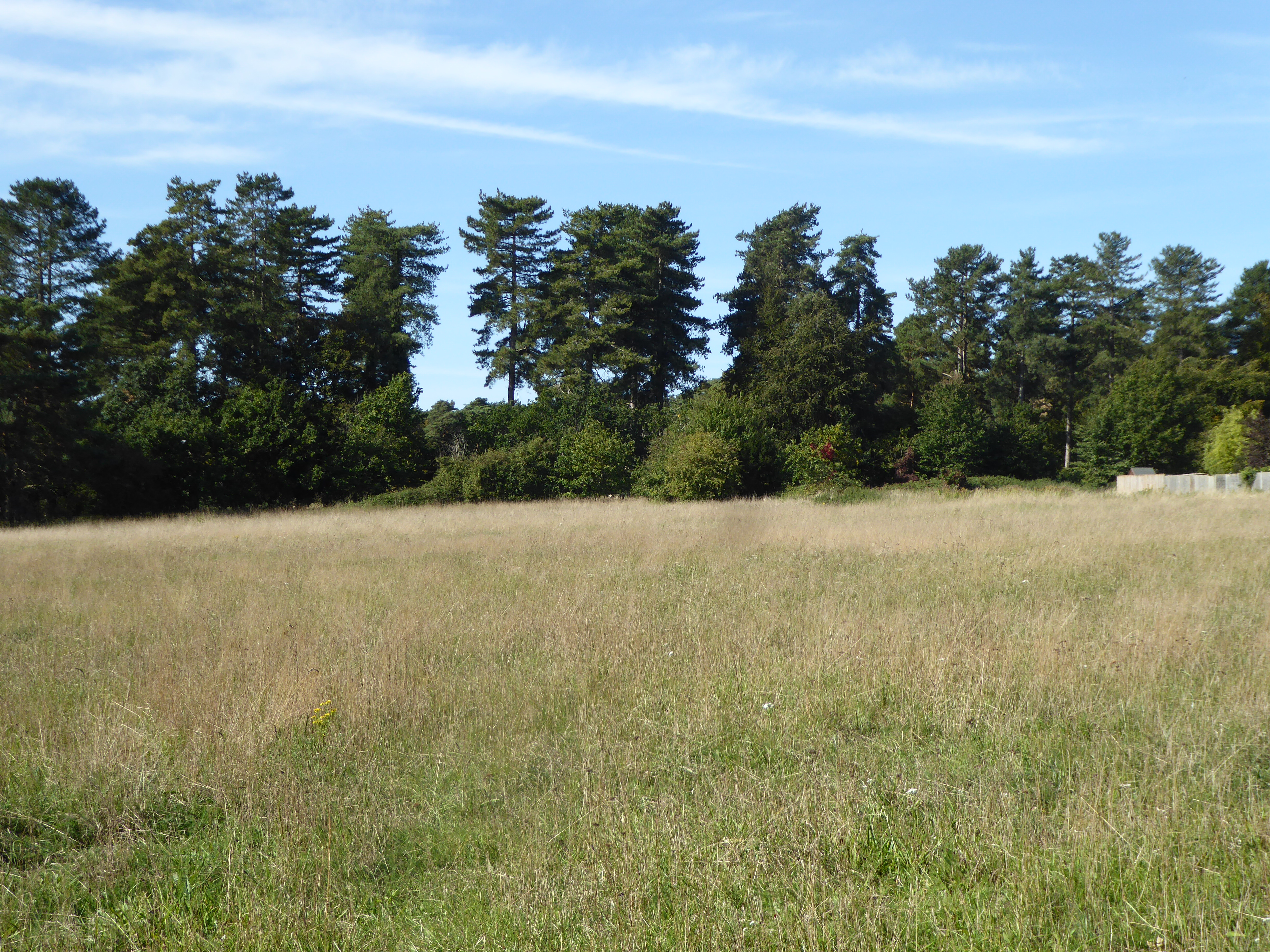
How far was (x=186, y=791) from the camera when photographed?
13.2 feet

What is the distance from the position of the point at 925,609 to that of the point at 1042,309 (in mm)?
53559

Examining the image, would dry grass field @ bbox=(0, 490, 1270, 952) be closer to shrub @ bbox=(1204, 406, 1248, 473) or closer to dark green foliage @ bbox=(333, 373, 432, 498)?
dark green foliage @ bbox=(333, 373, 432, 498)

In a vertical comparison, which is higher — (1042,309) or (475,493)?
(1042,309)

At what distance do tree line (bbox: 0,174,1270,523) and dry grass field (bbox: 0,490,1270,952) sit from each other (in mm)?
26144

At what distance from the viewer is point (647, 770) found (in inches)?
166

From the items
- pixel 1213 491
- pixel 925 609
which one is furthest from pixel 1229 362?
pixel 925 609

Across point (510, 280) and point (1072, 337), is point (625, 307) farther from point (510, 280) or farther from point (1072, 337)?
point (1072, 337)

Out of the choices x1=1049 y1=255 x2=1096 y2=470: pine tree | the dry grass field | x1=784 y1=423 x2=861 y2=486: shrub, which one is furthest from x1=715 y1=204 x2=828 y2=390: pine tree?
the dry grass field

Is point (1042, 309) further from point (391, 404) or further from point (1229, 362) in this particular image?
point (391, 404)

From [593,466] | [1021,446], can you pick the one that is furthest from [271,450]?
[1021,446]

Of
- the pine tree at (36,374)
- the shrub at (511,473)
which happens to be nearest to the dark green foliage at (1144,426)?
the shrub at (511,473)

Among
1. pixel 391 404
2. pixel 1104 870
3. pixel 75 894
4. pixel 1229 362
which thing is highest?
pixel 1229 362

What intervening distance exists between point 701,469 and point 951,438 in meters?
17.1

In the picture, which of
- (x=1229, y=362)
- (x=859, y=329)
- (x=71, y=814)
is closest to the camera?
(x=71, y=814)
